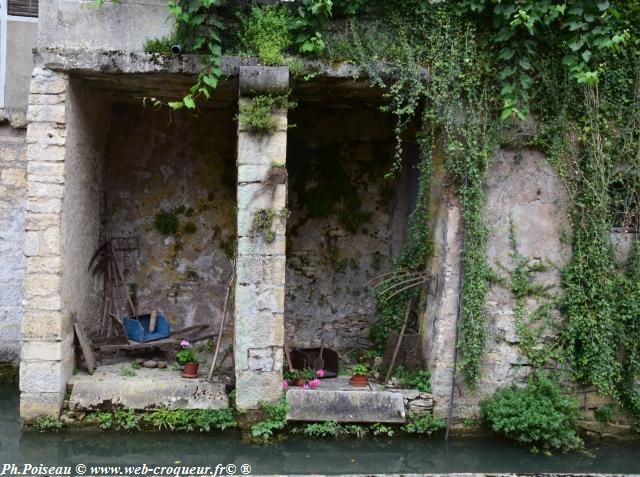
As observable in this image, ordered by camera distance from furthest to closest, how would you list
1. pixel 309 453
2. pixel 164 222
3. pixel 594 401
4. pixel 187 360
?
pixel 164 222
pixel 187 360
pixel 594 401
pixel 309 453

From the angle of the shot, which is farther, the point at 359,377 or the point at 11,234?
the point at 11,234

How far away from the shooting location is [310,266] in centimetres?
833

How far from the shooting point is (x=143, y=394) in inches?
249

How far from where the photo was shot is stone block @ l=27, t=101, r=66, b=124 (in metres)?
5.98

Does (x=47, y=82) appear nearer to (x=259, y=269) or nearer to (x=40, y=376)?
(x=259, y=269)

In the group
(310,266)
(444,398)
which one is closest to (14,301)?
(310,266)

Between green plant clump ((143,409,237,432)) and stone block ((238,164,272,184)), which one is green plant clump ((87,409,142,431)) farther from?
stone block ((238,164,272,184))

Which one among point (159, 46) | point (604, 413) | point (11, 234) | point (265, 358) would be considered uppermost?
point (159, 46)

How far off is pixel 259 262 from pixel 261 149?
1.05 metres

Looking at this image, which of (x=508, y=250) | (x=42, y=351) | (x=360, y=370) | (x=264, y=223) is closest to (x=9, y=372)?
(x=42, y=351)

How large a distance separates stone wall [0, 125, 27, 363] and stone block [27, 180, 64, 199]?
1.85m

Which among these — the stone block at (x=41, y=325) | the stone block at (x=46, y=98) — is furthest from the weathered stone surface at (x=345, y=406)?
the stone block at (x=46, y=98)

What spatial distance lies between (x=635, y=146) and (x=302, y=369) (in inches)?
156

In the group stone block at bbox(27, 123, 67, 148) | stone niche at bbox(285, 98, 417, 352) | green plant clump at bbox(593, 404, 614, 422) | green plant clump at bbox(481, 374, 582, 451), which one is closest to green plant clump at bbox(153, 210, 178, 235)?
stone niche at bbox(285, 98, 417, 352)
